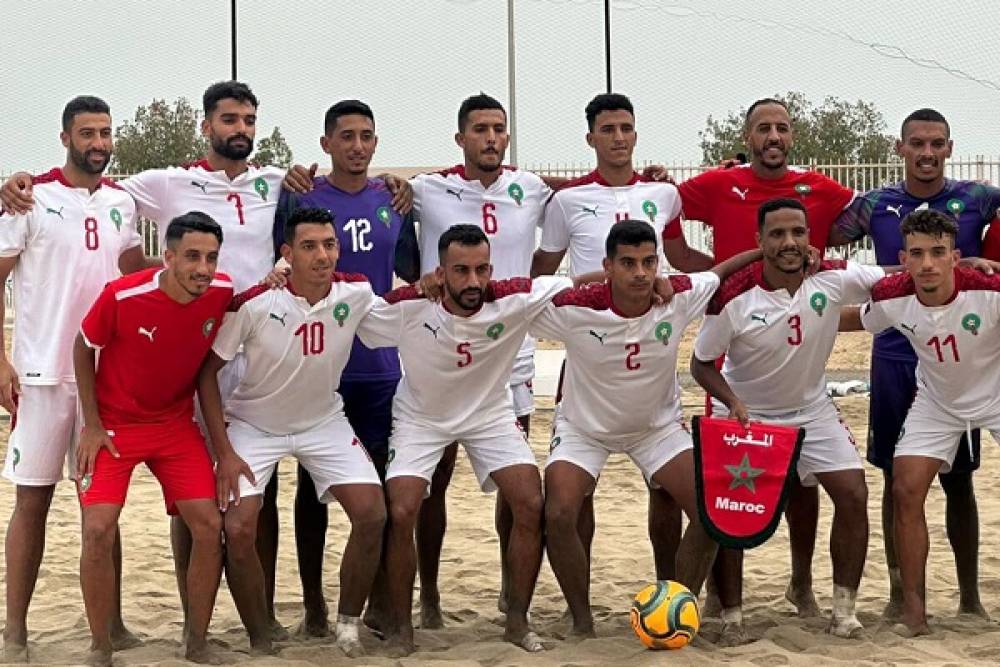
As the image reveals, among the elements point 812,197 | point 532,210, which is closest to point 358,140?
point 532,210

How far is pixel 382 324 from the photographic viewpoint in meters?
7.32

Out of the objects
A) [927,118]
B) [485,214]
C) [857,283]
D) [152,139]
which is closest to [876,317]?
[857,283]

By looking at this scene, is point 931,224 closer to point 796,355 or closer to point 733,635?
point 796,355

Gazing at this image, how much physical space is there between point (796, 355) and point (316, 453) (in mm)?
2426

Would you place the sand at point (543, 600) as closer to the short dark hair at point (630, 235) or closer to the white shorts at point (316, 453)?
the white shorts at point (316, 453)

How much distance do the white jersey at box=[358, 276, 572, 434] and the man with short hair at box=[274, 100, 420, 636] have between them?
30 centimetres

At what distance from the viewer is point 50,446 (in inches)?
283

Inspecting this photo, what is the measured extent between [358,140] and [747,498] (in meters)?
2.67

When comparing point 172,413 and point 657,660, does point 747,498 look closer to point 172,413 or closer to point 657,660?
point 657,660

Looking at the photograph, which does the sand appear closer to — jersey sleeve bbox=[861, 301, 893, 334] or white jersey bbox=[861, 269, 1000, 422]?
white jersey bbox=[861, 269, 1000, 422]

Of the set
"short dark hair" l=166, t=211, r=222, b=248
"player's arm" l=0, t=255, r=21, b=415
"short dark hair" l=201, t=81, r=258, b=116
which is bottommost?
"player's arm" l=0, t=255, r=21, b=415

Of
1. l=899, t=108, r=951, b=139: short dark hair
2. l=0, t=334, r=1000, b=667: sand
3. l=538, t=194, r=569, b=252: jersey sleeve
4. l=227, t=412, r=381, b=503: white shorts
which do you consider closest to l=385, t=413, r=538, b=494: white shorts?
l=227, t=412, r=381, b=503: white shorts

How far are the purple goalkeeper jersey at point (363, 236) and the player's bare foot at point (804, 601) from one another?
2.43m

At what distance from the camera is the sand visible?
7.01m
